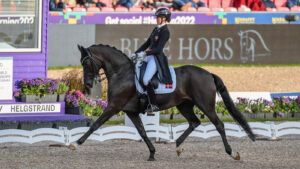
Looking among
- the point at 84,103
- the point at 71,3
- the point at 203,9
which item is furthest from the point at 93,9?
the point at 84,103

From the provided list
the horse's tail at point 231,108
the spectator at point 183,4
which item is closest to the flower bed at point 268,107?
the horse's tail at point 231,108

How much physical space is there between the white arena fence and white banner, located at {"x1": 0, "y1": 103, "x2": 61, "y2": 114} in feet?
6.76

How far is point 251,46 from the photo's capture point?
31.9 metres

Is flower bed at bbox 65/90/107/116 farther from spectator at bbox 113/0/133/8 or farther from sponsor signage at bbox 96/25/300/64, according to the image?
spectator at bbox 113/0/133/8

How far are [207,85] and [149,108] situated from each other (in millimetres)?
977

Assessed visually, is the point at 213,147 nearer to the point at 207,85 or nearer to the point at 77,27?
the point at 207,85

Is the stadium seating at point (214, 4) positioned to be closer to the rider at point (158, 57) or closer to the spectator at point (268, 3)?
the spectator at point (268, 3)

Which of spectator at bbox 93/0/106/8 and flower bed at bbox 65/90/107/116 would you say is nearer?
flower bed at bbox 65/90/107/116

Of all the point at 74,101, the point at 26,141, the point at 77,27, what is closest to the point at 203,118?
the point at 74,101

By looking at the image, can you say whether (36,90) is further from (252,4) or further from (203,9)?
(252,4)

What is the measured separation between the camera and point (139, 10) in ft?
106

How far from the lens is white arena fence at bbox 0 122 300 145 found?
1856 cm

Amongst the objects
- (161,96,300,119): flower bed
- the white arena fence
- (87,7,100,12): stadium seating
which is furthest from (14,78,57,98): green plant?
(87,7,100,12): stadium seating

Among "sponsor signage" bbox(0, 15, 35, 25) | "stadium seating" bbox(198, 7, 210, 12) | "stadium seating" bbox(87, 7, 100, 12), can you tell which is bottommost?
"stadium seating" bbox(87, 7, 100, 12)
